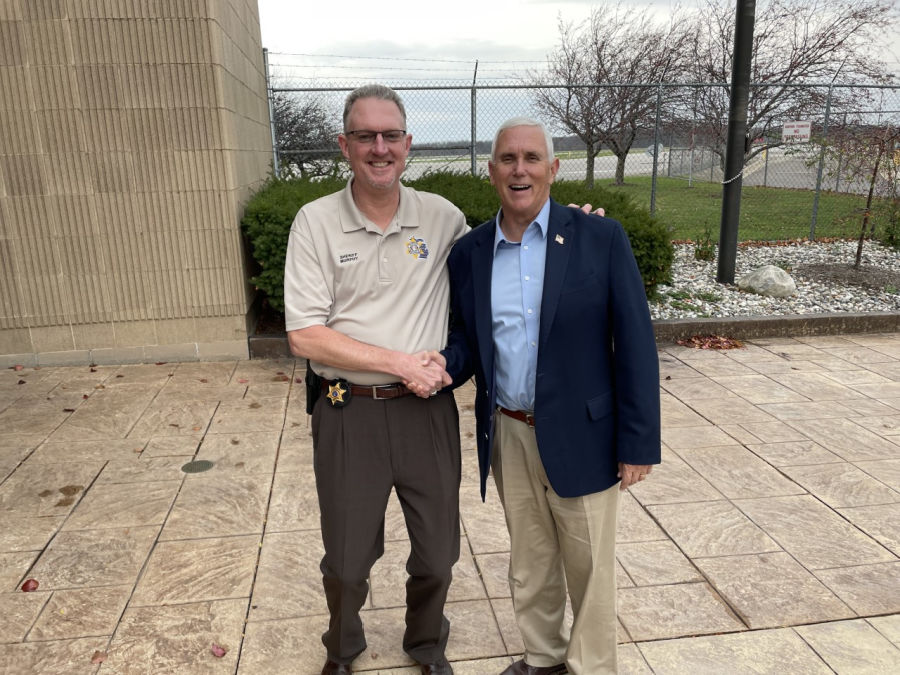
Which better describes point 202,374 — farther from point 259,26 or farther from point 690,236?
point 690,236

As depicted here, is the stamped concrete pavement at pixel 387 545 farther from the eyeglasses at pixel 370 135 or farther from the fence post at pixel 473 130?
the fence post at pixel 473 130

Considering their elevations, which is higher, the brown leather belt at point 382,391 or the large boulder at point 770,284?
the brown leather belt at point 382,391

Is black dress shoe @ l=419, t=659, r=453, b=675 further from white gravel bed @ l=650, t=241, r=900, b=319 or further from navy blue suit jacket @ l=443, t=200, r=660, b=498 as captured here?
white gravel bed @ l=650, t=241, r=900, b=319

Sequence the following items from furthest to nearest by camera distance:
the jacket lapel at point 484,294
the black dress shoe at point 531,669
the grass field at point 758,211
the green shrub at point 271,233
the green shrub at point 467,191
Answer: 1. the grass field at point 758,211
2. the green shrub at point 467,191
3. the green shrub at point 271,233
4. the black dress shoe at point 531,669
5. the jacket lapel at point 484,294

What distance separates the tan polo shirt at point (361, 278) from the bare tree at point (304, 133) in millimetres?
7551

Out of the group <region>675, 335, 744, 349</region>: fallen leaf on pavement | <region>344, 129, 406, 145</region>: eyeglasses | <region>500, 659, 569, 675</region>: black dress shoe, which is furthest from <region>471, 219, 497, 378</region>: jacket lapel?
<region>675, 335, 744, 349</region>: fallen leaf on pavement

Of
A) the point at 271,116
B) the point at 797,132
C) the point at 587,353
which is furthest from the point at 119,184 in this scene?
the point at 797,132

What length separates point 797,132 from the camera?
9.80m

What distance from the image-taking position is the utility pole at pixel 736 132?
7602mm

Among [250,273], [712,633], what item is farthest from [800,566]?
[250,273]

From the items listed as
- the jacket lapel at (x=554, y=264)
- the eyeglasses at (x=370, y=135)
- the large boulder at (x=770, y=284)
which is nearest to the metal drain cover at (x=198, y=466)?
the eyeglasses at (x=370, y=135)

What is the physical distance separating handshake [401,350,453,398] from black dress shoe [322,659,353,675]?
1.11 metres

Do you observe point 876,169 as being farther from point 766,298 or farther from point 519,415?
point 519,415

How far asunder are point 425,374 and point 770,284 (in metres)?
7.11
